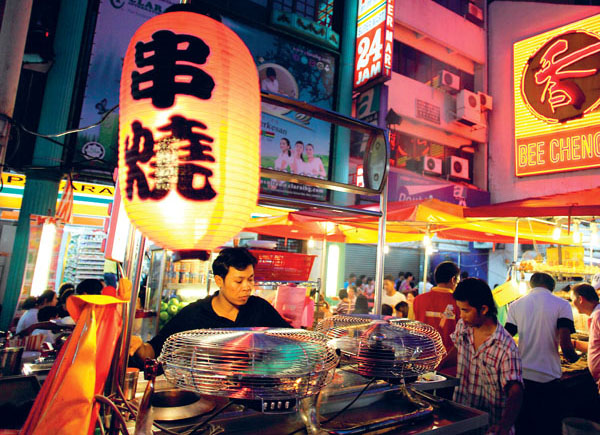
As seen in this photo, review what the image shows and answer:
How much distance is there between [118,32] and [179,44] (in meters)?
7.54

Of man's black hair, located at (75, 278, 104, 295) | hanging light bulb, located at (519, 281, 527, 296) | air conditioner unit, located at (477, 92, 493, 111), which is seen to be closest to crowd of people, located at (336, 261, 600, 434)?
hanging light bulb, located at (519, 281, 527, 296)

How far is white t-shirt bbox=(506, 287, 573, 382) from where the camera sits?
3906 millimetres

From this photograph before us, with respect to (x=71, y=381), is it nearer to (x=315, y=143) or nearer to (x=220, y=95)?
(x=220, y=95)

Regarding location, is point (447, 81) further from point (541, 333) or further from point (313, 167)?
point (541, 333)

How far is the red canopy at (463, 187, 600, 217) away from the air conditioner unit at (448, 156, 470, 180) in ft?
33.0

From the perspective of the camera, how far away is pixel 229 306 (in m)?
2.76

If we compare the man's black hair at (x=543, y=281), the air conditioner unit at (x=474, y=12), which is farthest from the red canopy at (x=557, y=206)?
the air conditioner unit at (x=474, y=12)

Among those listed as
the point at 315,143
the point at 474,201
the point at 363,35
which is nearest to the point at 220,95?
the point at 315,143

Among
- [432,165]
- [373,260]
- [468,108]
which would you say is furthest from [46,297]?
[468,108]

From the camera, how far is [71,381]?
1.10 metres

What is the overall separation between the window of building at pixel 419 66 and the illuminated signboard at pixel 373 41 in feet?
10.0

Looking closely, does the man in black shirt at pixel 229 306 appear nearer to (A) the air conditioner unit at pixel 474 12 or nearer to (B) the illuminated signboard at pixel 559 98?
(B) the illuminated signboard at pixel 559 98

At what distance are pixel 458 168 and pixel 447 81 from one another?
355 cm

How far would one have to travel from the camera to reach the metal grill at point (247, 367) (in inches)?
43.8
